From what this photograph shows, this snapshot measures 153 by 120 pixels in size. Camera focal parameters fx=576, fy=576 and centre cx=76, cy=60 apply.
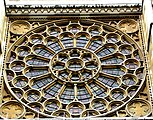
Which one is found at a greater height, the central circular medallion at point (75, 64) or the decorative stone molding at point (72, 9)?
the decorative stone molding at point (72, 9)

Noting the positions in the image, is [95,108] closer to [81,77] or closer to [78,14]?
[81,77]

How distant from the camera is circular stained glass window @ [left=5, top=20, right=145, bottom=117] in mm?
19000

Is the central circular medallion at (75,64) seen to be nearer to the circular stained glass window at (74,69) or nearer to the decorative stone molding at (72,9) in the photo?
the circular stained glass window at (74,69)

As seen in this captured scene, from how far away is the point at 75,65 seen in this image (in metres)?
20.5

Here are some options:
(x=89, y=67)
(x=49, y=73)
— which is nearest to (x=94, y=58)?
(x=89, y=67)

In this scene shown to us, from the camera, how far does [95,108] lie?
18922 mm

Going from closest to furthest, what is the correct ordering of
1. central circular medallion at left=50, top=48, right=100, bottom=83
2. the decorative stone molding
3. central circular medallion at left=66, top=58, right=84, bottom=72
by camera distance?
1. central circular medallion at left=50, top=48, right=100, bottom=83
2. central circular medallion at left=66, top=58, right=84, bottom=72
3. the decorative stone molding

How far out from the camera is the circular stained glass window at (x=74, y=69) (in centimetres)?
1900

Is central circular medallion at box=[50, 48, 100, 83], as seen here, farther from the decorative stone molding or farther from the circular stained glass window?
the decorative stone molding

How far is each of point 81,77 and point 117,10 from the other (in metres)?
3.80

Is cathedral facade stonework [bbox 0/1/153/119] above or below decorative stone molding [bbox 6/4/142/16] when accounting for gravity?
below

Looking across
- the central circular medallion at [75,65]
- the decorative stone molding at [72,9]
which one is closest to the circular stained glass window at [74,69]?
the central circular medallion at [75,65]

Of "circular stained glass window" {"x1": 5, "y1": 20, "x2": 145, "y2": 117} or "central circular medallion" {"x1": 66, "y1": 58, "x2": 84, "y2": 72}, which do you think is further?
"central circular medallion" {"x1": 66, "y1": 58, "x2": 84, "y2": 72}

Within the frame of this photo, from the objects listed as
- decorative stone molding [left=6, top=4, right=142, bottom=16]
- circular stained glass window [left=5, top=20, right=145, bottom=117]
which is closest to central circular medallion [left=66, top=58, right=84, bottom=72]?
circular stained glass window [left=5, top=20, right=145, bottom=117]
